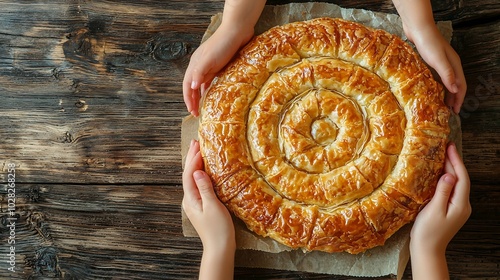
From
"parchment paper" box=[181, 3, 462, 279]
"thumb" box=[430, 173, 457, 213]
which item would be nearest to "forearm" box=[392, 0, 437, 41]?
"parchment paper" box=[181, 3, 462, 279]

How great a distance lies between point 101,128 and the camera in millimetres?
2480

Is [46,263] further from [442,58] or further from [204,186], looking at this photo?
[442,58]

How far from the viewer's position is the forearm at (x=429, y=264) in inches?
82.8

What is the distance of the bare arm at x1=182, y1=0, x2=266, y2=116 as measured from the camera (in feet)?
7.11

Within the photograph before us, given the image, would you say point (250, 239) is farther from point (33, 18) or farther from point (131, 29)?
point (33, 18)

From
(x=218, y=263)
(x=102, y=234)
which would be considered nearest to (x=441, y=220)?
(x=218, y=263)

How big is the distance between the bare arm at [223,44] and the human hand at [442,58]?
693mm

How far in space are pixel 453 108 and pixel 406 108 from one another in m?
0.28

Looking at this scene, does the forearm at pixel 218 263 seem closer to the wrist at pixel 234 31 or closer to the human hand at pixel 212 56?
the human hand at pixel 212 56

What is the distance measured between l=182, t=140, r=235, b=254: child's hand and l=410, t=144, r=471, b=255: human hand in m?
0.80

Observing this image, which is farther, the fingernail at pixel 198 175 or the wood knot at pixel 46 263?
the wood knot at pixel 46 263

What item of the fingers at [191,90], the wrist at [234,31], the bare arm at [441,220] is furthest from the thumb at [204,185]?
the bare arm at [441,220]

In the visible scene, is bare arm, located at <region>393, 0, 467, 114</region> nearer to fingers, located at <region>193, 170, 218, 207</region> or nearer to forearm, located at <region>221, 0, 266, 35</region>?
forearm, located at <region>221, 0, 266, 35</region>

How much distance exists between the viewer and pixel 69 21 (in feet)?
8.25
